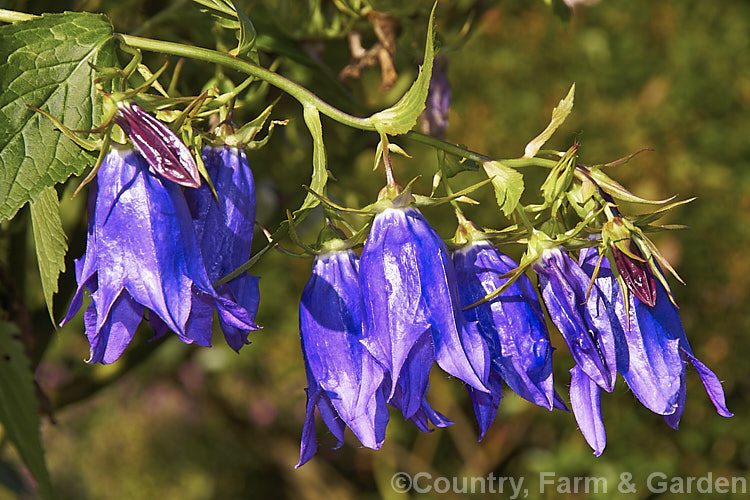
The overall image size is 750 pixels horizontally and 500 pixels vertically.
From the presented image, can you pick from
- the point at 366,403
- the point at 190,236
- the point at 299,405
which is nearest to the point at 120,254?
the point at 190,236

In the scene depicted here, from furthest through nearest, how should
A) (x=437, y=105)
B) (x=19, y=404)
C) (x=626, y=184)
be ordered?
(x=626, y=184), (x=437, y=105), (x=19, y=404)

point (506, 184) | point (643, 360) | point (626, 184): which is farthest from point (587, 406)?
point (626, 184)

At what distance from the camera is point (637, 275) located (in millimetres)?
439

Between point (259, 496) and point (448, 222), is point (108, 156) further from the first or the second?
point (259, 496)

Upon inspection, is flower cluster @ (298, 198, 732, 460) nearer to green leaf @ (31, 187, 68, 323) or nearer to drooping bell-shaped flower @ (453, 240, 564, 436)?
drooping bell-shaped flower @ (453, 240, 564, 436)

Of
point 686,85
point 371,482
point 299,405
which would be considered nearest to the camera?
point 686,85

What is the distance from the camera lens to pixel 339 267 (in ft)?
1.54

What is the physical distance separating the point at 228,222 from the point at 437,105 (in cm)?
38

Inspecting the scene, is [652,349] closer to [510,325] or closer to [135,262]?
[510,325]

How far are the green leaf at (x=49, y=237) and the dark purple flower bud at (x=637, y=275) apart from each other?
12.9 inches

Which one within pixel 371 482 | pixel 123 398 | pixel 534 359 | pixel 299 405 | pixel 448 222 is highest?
pixel 534 359

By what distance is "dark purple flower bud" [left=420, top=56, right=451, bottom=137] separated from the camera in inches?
30.5

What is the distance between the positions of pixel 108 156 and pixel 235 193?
0.09 metres

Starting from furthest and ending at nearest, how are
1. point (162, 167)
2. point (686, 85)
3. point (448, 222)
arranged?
point (686, 85)
point (448, 222)
point (162, 167)
